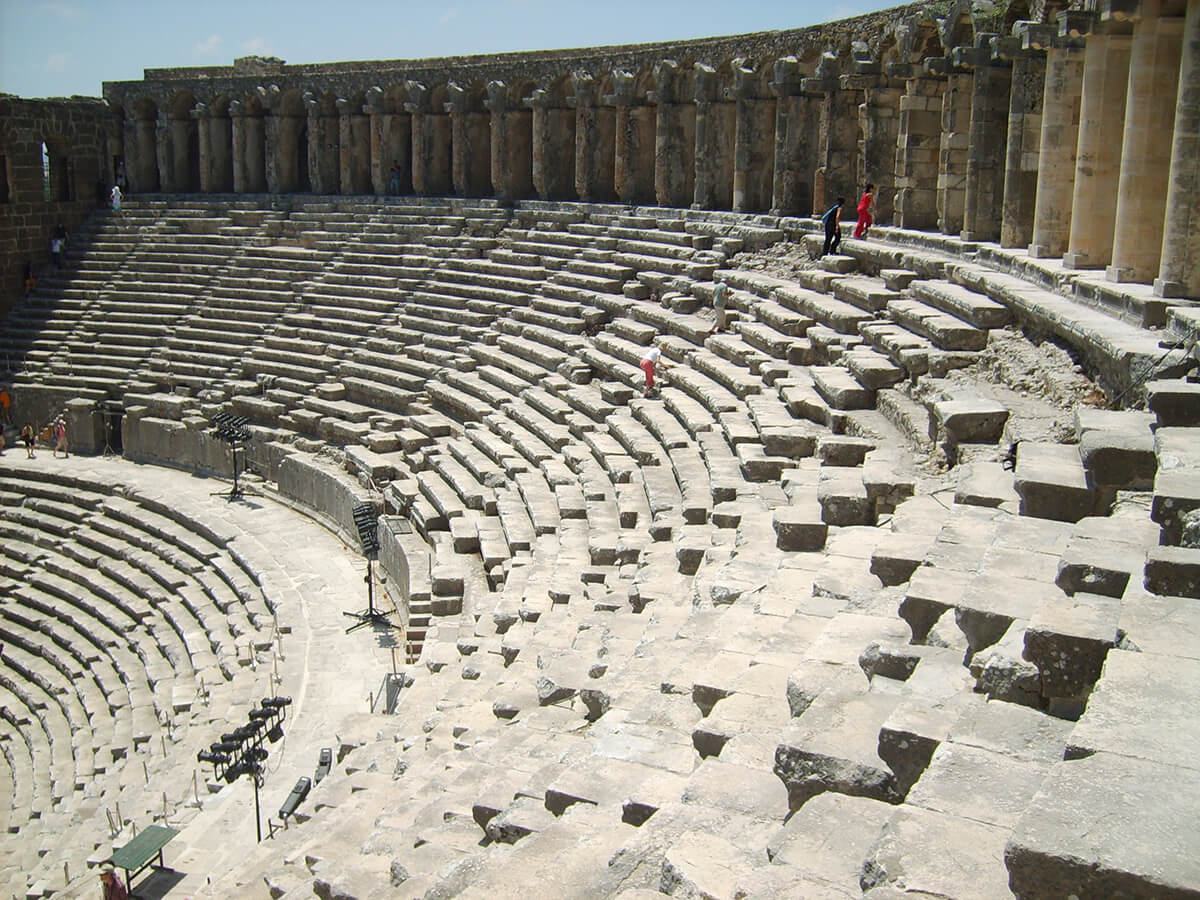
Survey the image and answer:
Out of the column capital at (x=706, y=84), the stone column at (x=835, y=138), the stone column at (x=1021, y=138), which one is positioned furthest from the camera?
the column capital at (x=706, y=84)

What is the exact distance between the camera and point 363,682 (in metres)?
12.8

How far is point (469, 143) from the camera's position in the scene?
82.5ft

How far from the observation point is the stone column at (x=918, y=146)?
1590 centimetres

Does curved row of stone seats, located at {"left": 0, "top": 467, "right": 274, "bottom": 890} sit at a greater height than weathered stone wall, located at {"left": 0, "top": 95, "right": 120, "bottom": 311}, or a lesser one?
lesser

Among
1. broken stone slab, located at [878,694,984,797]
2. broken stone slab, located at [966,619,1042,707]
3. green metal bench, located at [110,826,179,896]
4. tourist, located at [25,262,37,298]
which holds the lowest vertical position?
green metal bench, located at [110,826,179,896]

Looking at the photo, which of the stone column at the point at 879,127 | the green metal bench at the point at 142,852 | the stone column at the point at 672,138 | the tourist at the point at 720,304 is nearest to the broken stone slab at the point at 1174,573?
the green metal bench at the point at 142,852

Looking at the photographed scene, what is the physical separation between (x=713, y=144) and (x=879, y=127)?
4173 mm

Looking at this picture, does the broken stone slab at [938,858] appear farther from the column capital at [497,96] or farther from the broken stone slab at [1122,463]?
the column capital at [497,96]

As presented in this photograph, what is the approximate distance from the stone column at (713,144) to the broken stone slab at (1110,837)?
58.1 ft

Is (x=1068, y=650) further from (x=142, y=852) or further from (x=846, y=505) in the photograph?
(x=142, y=852)

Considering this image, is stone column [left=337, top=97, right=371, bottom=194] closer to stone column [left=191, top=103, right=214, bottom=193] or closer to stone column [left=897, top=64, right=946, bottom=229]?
stone column [left=191, top=103, right=214, bottom=193]

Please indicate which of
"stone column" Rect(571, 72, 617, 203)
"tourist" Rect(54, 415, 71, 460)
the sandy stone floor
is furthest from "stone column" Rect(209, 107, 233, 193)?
"stone column" Rect(571, 72, 617, 203)

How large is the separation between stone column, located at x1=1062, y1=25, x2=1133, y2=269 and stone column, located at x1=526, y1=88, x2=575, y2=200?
520 inches

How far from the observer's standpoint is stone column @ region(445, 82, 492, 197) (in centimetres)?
2489
